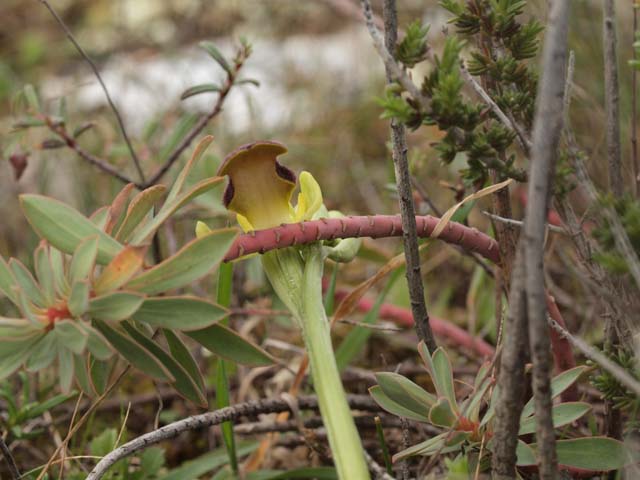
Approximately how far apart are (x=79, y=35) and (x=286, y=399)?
3.06m

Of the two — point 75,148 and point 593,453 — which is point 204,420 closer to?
point 593,453

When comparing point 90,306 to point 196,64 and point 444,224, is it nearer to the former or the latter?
point 444,224

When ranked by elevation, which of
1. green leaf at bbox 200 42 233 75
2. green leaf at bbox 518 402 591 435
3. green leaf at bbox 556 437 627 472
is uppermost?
green leaf at bbox 200 42 233 75

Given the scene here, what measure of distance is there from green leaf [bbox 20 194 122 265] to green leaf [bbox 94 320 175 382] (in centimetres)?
7

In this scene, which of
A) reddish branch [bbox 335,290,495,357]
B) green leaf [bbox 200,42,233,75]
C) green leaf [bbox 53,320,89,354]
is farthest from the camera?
reddish branch [bbox 335,290,495,357]

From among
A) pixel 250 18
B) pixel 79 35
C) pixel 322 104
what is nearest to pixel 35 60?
pixel 79 35

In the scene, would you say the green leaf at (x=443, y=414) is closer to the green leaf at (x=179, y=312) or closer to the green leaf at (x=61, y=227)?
the green leaf at (x=179, y=312)

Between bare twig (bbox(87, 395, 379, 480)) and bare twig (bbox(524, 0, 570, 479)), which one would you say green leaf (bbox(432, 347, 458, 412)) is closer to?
bare twig (bbox(524, 0, 570, 479))

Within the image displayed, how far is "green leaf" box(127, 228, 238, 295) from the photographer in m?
0.69

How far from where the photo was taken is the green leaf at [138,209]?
2.58ft

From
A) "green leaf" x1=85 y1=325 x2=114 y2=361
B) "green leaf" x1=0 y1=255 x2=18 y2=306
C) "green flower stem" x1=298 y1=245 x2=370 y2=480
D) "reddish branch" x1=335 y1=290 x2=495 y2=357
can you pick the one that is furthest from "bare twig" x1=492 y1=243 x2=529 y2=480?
"reddish branch" x1=335 y1=290 x2=495 y2=357

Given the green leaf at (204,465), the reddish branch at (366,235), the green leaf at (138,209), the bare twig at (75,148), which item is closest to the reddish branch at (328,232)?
the reddish branch at (366,235)

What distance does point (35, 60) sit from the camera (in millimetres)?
3100

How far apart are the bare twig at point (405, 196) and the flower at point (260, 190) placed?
99mm
